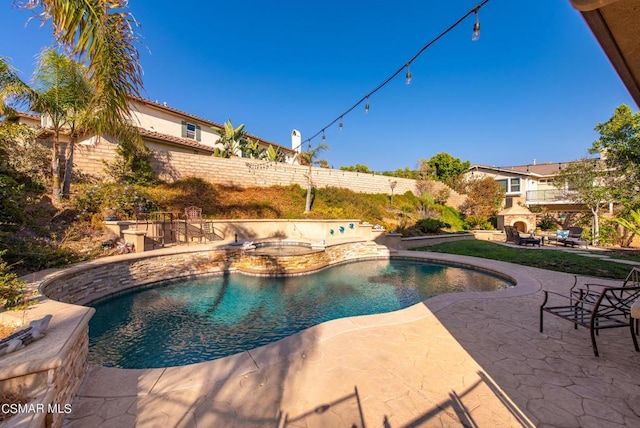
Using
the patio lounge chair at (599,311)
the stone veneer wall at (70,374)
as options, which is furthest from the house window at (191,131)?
the patio lounge chair at (599,311)

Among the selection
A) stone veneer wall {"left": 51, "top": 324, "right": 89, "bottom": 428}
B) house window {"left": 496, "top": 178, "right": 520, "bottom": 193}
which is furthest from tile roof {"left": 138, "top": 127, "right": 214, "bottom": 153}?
house window {"left": 496, "top": 178, "right": 520, "bottom": 193}

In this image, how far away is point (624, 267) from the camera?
862 cm

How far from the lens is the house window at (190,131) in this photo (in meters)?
20.9

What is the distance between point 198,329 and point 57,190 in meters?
9.75

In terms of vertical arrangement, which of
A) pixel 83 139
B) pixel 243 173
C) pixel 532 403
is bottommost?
pixel 532 403

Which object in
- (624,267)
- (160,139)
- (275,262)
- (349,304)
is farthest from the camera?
(160,139)

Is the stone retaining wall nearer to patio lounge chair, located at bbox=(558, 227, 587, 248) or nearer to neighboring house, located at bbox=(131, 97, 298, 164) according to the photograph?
neighboring house, located at bbox=(131, 97, 298, 164)

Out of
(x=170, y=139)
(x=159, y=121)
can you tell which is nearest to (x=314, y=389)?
(x=170, y=139)

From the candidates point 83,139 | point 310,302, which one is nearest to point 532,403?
point 310,302

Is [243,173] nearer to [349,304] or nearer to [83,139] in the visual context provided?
[83,139]

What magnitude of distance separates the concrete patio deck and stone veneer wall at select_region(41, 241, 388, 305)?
4519 millimetres

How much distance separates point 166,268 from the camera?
891cm

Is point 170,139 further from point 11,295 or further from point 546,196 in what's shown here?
point 546,196

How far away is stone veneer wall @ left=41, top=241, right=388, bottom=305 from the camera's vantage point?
643cm
